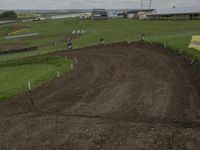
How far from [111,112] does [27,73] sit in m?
16.0

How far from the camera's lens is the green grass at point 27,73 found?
81.9ft

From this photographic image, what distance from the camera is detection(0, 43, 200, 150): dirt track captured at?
13781 mm

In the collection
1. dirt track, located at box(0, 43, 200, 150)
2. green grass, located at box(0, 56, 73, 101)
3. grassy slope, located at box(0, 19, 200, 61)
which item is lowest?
grassy slope, located at box(0, 19, 200, 61)

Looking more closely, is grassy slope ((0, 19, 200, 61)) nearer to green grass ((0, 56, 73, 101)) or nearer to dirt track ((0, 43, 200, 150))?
green grass ((0, 56, 73, 101))

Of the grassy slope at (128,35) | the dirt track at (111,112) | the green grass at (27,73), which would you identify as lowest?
the grassy slope at (128,35)

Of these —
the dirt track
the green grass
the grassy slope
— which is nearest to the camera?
the dirt track

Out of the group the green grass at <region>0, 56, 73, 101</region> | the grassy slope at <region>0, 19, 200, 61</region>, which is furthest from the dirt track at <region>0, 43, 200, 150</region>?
the grassy slope at <region>0, 19, 200, 61</region>

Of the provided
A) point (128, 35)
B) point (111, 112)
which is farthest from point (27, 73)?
point (128, 35)

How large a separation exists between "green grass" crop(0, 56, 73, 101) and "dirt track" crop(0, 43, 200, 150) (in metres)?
1.51

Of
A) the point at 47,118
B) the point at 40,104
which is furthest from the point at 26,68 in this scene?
the point at 47,118

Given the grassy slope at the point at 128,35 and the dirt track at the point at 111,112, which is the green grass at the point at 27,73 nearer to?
the dirt track at the point at 111,112

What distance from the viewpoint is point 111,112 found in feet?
56.9

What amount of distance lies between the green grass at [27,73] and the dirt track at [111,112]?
151 cm

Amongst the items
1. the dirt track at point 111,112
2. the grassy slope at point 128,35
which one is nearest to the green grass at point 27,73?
the dirt track at point 111,112
